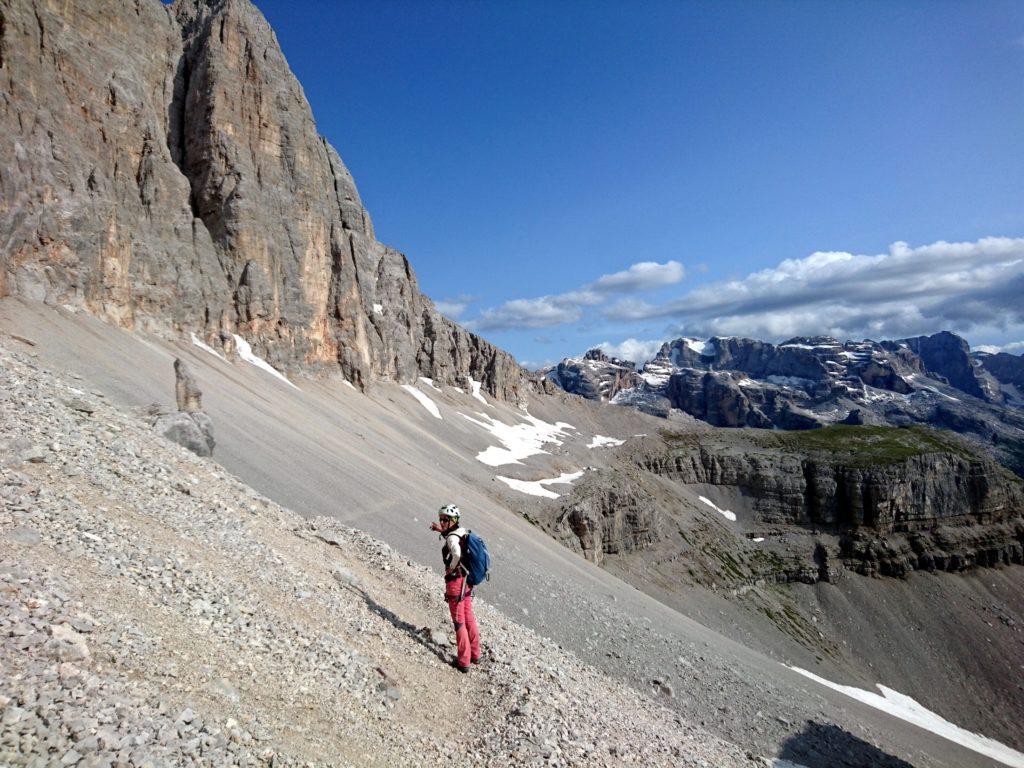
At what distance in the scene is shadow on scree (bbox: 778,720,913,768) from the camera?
21.1m

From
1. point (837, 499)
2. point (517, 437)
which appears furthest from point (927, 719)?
point (517, 437)

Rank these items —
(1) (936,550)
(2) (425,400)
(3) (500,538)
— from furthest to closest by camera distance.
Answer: (2) (425,400) → (1) (936,550) → (3) (500,538)

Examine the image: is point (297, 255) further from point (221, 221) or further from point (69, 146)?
point (69, 146)

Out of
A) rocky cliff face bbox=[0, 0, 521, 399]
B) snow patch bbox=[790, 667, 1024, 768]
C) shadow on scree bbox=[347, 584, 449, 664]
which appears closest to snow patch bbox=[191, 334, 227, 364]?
rocky cliff face bbox=[0, 0, 521, 399]

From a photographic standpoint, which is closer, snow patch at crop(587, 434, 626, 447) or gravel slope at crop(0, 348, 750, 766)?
gravel slope at crop(0, 348, 750, 766)

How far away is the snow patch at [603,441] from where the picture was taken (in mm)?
129375

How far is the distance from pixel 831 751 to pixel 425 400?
86652 mm

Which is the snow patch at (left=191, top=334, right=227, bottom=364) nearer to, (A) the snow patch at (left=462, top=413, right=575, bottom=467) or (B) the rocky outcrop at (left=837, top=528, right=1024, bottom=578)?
(A) the snow patch at (left=462, top=413, right=575, bottom=467)

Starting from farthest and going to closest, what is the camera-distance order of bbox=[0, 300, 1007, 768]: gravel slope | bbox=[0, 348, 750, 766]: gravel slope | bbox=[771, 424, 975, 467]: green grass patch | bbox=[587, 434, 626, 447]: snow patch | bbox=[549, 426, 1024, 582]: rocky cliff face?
bbox=[587, 434, 626, 447]: snow patch < bbox=[771, 424, 975, 467]: green grass patch < bbox=[549, 426, 1024, 582]: rocky cliff face < bbox=[0, 300, 1007, 768]: gravel slope < bbox=[0, 348, 750, 766]: gravel slope

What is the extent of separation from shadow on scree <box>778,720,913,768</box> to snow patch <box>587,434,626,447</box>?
101m

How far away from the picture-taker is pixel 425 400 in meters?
104

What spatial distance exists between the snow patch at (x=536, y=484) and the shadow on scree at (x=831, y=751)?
42.1 meters

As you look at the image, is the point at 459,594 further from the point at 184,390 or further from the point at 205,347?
the point at 205,347

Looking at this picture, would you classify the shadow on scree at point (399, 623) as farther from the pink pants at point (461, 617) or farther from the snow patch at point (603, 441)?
the snow patch at point (603, 441)
